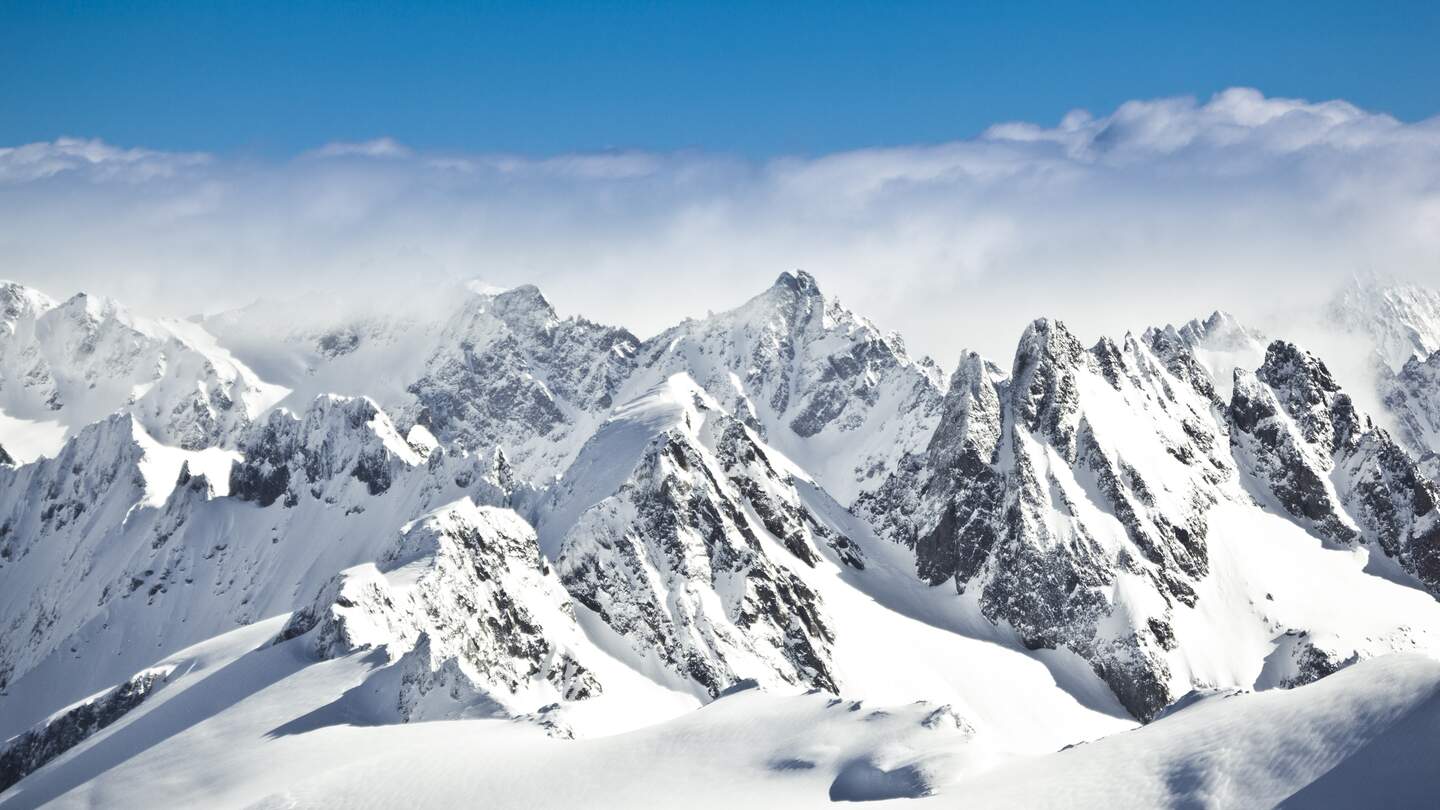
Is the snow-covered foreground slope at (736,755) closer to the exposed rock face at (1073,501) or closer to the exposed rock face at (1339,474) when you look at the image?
the exposed rock face at (1073,501)

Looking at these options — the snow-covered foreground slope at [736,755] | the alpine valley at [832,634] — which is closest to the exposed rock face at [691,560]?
the alpine valley at [832,634]

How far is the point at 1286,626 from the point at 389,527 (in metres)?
124

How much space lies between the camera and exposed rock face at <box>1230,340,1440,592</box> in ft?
577

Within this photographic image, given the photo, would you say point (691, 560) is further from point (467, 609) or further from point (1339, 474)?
point (1339, 474)

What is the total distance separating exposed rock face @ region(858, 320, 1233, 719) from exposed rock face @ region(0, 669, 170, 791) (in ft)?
327

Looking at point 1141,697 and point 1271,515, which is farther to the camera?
point 1271,515

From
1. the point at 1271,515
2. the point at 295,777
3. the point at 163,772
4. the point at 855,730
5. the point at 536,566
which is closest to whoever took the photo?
the point at 855,730

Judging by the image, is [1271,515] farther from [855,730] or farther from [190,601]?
[190,601]

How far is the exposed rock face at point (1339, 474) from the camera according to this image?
17575 cm

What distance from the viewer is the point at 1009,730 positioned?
435 feet

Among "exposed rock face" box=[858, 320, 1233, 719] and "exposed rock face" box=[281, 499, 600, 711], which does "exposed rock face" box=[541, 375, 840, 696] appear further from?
"exposed rock face" box=[858, 320, 1233, 719]

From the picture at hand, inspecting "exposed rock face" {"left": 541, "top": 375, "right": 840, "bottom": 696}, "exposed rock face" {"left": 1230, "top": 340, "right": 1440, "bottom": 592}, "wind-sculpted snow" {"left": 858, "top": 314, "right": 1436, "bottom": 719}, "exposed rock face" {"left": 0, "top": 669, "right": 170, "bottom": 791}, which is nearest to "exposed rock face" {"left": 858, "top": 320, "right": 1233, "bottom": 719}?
"wind-sculpted snow" {"left": 858, "top": 314, "right": 1436, "bottom": 719}

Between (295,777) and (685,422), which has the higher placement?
(685,422)

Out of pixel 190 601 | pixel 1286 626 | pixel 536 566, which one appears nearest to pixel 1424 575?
pixel 1286 626
